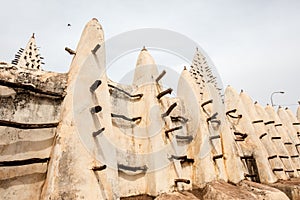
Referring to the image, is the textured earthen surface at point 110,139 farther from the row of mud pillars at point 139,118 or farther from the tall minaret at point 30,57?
the tall minaret at point 30,57

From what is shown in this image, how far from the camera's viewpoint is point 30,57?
75.7ft

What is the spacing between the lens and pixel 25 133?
16.4ft

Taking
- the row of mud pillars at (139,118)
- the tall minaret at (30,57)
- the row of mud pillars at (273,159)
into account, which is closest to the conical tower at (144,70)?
the row of mud pillars at (139,118)

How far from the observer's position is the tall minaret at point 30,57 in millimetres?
22233

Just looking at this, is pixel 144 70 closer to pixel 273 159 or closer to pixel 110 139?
pixel 110 139

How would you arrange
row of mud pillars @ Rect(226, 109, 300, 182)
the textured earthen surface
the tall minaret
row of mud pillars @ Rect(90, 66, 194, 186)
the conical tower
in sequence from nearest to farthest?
the textured earthen surface < row of mud pillars @ Rect(90, 66, 194, 186) < the conical tower < row of mud pillars @ Rect(226, 109, 300, 182) < the tall minaret

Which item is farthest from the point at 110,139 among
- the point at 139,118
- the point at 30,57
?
the point at 30,57

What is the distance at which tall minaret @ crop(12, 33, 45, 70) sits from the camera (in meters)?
22.2

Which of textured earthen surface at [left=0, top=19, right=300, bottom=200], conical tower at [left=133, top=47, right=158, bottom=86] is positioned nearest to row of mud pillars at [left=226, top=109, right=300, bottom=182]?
textured earthen surface at [left=0, top=19, right=300, bottom=200]

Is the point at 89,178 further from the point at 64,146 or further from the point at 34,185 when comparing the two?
the point at 34,185

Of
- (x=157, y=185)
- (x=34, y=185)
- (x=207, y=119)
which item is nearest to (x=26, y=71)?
(x=34, y=185)

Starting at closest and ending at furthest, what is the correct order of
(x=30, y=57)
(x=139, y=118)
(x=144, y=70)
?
(x=139, y=118) < (x=144, y=70) < (x=30, y=57)

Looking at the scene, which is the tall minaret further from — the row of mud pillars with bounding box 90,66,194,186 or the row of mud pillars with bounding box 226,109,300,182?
the row of mud pillars with bounding box 226,109,300,182

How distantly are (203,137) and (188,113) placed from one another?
3.64ft
